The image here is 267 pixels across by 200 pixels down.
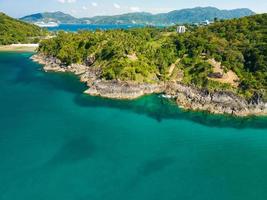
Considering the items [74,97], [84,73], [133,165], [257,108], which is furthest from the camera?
[84,73]

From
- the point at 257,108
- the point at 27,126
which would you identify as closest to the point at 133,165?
the point at 27,126

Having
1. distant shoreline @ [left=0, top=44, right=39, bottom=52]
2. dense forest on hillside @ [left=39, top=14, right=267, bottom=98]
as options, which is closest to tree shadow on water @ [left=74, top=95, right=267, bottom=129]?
dense forest on hillside @ [left=39, top=14, right=267, bottom=98]

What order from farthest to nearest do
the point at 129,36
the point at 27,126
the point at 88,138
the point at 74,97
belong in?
the point at 129,36 < the point at 74,97 < the point at 27,126 < the point at 88,138

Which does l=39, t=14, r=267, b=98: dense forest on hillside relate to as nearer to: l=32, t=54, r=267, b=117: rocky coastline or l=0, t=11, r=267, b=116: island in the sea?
l=0, t=11, r=267, b=116: island in the sea

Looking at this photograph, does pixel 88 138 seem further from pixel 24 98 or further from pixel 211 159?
pixel 24 98

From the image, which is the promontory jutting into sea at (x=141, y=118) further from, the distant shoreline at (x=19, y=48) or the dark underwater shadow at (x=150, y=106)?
the distant shoreline at (x=19, y=48)

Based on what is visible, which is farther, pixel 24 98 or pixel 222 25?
pixel 222 25
